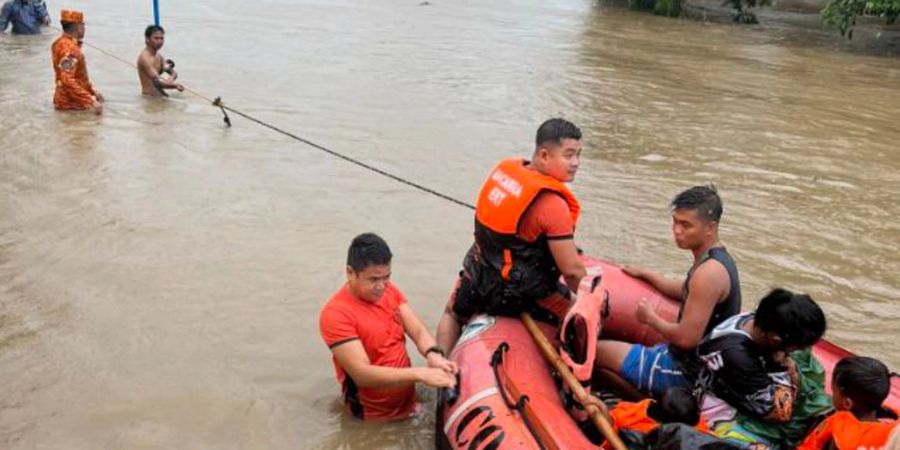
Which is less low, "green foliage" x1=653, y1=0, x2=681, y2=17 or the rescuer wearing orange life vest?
"green foliage" x1=653, y1=0, x2=681, y2=17

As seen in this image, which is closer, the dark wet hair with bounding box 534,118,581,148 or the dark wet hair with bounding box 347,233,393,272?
the dark wet hair with bounding box 347,233,393,272

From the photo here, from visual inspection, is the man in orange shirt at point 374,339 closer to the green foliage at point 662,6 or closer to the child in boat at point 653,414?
the child in boat at point 653,414

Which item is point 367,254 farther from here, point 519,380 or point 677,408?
point 677,408

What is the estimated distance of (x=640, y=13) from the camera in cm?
2550

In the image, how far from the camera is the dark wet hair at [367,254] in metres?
3.48

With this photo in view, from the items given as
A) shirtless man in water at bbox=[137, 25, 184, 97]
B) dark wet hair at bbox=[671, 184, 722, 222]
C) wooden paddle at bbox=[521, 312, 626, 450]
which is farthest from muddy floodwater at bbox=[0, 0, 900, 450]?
dark wet hair at bbox=[671, 184, 722, 222]

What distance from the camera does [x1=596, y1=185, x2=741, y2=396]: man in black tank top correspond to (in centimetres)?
353

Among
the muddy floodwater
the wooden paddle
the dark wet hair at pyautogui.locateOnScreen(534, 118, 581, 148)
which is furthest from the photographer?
the muddy floodwater

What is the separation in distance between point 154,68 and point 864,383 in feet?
30.1

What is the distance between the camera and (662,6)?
24609 mm

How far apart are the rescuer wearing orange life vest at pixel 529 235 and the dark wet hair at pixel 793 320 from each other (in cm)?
98

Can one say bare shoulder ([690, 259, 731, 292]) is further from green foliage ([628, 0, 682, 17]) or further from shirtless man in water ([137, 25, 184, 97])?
green foliage ([628, 0, 682, 17])

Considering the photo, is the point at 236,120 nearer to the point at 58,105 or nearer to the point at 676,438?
the point at 58,105

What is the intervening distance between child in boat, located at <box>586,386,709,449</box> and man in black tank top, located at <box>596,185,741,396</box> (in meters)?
0.23
